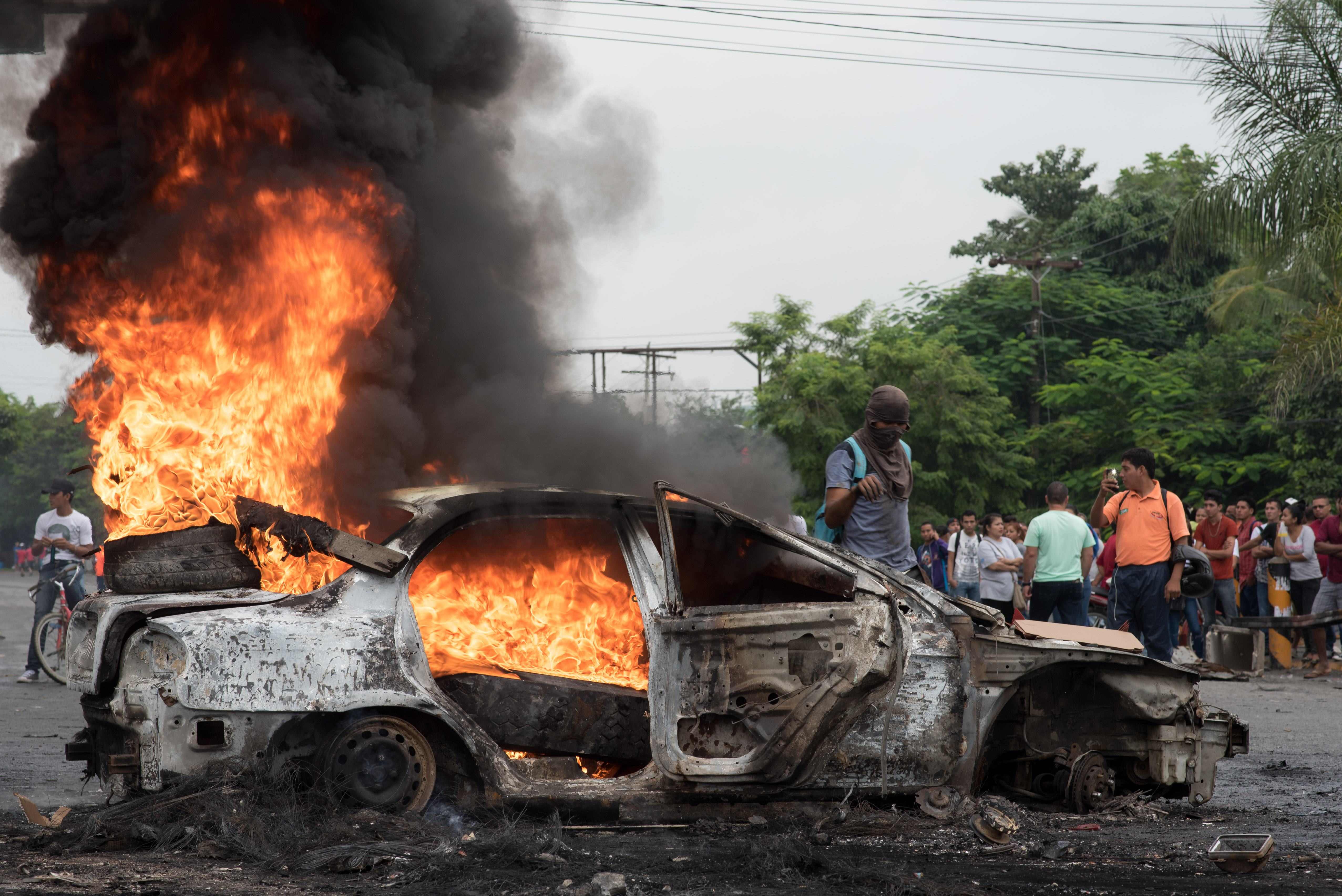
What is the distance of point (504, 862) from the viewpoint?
4309mm

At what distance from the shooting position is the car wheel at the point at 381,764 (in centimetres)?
467

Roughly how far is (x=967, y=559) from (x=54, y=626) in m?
9.46

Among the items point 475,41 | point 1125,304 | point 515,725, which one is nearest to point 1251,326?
point 1125,304

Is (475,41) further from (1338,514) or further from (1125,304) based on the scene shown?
(1125,304)

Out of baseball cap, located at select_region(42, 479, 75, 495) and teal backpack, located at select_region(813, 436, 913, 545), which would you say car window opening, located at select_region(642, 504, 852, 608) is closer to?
teal backpack, located at select_region(813, 436, 913, 545)

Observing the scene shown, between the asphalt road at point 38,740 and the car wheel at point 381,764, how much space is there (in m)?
1.46

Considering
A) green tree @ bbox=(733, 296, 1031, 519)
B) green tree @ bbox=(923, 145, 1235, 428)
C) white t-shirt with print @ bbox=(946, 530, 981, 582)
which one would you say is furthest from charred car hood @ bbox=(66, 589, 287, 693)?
green tree @ bbox=(923, 145, 1235, 428)

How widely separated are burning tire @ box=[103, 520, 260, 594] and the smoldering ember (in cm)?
1

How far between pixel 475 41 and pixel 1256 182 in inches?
439

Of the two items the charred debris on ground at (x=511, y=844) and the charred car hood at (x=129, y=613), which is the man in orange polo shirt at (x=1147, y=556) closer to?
the charred debris on ground at (x=511, y=844)

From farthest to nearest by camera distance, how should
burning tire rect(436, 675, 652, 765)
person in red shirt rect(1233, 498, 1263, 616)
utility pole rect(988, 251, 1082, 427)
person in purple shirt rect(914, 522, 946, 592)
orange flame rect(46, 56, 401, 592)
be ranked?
utility pole rect(988, 251, 1082, 427), person in purple shirt rect(914, 522, 946, 592), person in red shirt rect(1233, 498, 1263, 616), orange flame rect(46, 56, 401, 592), burning tire rect(436, 675, 652, 765)

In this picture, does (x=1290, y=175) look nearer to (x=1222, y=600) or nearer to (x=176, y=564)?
(x=1222, y=600)

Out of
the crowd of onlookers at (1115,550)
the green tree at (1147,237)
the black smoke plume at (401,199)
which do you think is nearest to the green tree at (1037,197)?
the green tree at (1147,237)

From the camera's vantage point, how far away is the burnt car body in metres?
4.58
